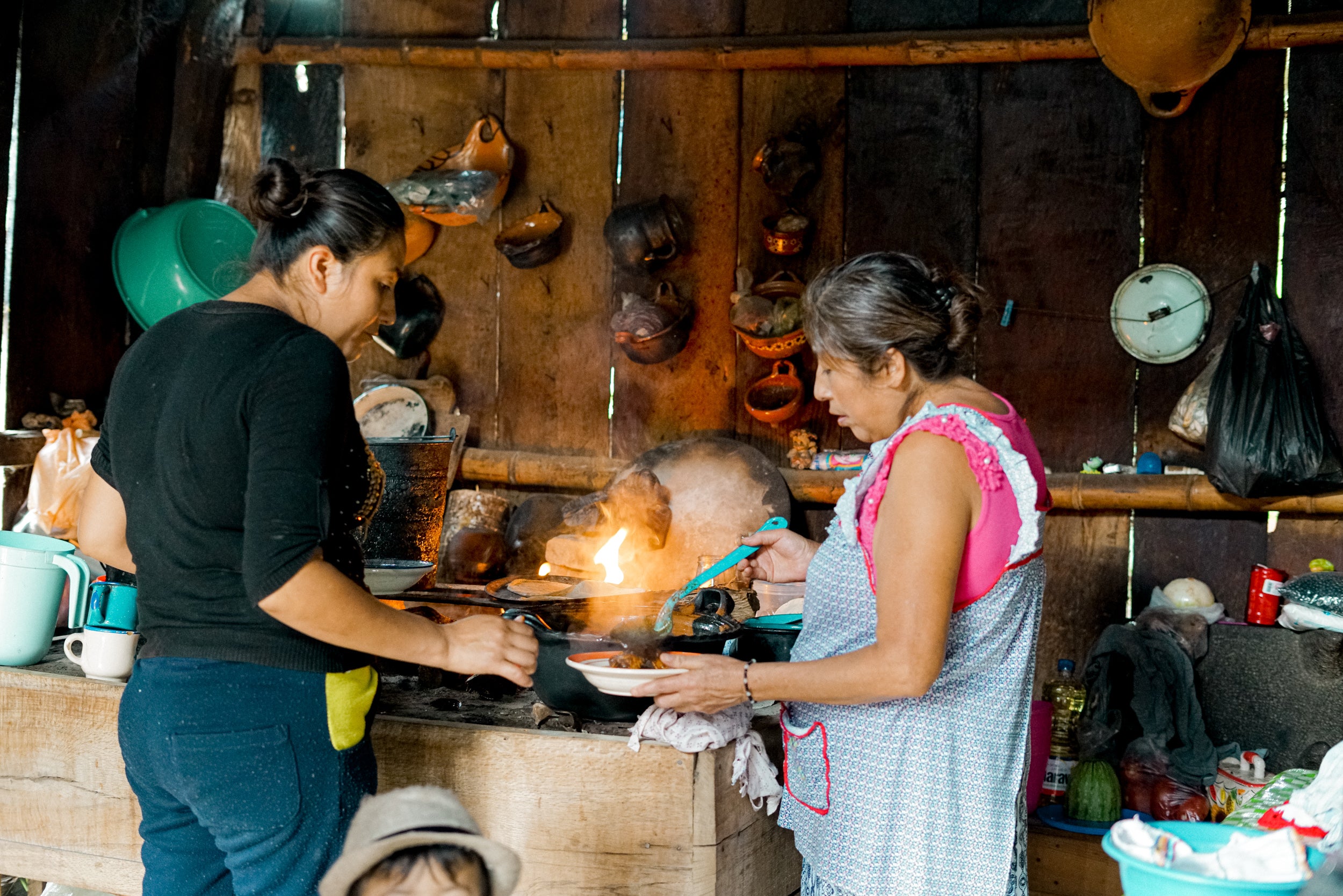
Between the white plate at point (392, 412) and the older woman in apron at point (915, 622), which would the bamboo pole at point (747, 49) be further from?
the older woman in apron at point (915, 622)

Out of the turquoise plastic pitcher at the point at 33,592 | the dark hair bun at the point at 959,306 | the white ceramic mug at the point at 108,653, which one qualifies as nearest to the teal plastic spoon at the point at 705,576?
the dark hair bun at the point at 959,306

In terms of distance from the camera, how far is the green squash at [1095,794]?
3.90 m

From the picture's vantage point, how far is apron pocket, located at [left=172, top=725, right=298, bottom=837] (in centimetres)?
180

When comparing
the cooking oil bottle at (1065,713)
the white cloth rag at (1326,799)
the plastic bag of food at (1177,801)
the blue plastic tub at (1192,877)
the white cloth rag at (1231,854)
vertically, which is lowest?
the plastic bag of food at (1177,801)

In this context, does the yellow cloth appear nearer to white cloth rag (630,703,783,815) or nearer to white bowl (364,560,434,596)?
white cloth rag (630,703,783,815)

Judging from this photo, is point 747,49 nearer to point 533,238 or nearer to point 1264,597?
point 533,238

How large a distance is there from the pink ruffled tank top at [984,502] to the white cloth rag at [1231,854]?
0.45 metres

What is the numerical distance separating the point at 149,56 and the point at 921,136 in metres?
3.48

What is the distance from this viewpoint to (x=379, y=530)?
3.97 meters

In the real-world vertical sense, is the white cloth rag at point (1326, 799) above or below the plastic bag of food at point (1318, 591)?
below

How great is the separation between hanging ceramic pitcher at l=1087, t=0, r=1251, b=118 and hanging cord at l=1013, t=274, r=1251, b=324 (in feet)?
2.53

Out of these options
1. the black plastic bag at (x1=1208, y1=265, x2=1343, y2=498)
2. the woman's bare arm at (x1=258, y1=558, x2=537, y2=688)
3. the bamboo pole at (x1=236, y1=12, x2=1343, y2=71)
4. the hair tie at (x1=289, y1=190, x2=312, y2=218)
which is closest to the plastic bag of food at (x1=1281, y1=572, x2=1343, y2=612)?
the black plastic bag at (x1=1208, y1=265, x2=1343, y2=498)

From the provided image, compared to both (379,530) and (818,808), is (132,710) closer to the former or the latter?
(818,808)

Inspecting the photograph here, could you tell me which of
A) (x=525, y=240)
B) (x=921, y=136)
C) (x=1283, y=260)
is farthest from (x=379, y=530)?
(x=1283, y=260)
